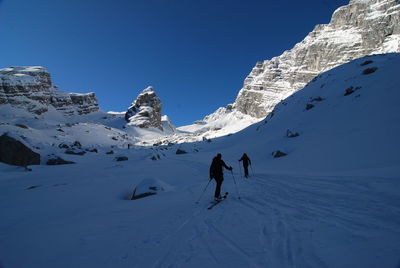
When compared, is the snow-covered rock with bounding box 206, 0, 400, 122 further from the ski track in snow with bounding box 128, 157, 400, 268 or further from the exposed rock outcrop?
the ski track in snow with bounding box 128, 157, 400, 268

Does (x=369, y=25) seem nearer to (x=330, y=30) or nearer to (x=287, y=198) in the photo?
(x=330, y=30)

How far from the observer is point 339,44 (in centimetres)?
16425

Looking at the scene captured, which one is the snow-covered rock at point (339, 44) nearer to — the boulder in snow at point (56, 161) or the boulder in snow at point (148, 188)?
the boulder in snow at point (56, 161)

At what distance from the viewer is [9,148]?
21.1 meters

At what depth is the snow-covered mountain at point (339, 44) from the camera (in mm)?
143750

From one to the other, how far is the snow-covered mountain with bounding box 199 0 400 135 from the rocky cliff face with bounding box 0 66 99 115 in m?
154

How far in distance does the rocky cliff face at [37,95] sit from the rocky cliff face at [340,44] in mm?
163647

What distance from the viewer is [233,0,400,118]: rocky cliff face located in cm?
14375

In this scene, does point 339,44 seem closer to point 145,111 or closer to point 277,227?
point 145,111

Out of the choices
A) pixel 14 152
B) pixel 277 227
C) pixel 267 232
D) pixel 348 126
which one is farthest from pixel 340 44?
pixel 14 152

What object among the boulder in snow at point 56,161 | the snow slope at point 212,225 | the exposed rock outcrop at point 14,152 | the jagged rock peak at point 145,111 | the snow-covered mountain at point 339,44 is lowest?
the snow slope at point 212,225

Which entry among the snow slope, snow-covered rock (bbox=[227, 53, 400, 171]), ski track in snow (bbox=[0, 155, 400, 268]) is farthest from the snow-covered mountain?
ski track in snow (bbox=[0, 155, 400, 268])

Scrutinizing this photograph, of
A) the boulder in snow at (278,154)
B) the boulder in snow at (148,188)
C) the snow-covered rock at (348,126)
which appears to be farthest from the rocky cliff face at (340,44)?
the boulder in snow at (148,188)

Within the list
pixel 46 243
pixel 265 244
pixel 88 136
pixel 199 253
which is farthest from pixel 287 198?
pixel 88 136
